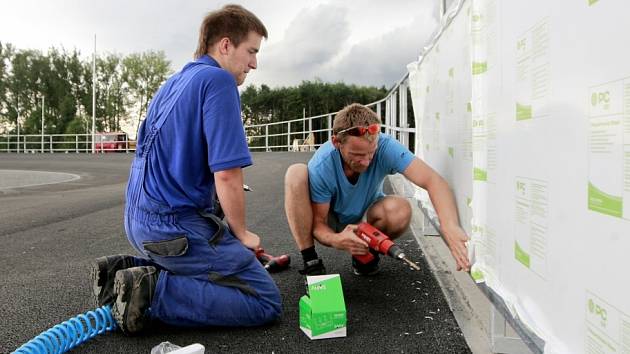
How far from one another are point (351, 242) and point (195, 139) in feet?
3.28

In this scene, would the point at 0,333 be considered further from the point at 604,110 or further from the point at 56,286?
the point at 604,110

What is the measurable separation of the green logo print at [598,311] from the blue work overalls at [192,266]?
1.46 meters

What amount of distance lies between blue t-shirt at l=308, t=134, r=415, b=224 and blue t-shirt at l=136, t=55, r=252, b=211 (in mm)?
723

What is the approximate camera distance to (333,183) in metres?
2.83

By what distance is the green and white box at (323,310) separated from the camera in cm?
205

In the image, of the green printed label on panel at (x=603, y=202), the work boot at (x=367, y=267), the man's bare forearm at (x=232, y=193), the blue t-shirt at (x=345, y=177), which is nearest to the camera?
the green printed label on panel at (x=603, y=202)

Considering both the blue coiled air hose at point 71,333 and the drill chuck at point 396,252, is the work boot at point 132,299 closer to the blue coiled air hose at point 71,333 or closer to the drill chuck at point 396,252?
the blue coiled air hose at point 71,333

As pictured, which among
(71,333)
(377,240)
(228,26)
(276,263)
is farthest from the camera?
(276,263)

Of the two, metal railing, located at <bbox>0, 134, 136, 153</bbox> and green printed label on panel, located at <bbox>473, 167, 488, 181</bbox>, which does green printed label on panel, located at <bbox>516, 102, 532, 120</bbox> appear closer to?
green printed label on panel, located at <bbox>473, 167, 488, 181</bbox>

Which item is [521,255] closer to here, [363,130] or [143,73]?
[363,130]

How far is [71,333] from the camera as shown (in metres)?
1.96

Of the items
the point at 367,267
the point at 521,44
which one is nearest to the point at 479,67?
the point at 521,44

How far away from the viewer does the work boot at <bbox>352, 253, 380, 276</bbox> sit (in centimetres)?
298

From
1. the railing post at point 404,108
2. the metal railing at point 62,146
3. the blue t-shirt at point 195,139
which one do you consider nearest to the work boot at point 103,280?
the blue t-shirt at point 195,139
